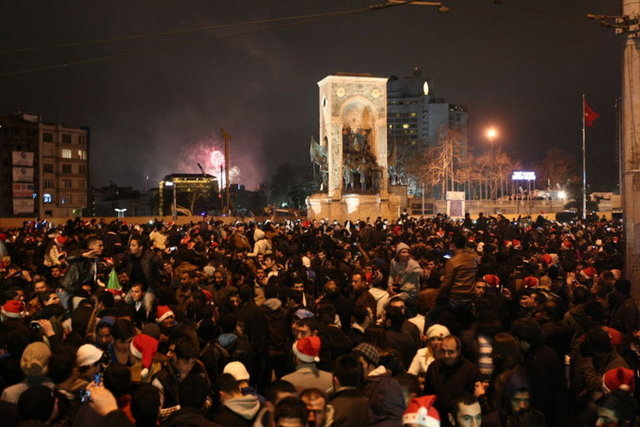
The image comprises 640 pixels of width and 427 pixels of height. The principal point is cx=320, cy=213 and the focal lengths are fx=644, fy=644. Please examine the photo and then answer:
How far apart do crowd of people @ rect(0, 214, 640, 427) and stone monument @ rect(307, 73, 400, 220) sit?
117 ft

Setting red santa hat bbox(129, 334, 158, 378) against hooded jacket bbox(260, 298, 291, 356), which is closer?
red santa hat bbox(129, 334, 158, 378)

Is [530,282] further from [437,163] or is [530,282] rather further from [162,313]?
[437,163]

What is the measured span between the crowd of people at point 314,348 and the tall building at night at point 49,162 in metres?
70.7

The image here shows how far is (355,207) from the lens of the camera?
153ft

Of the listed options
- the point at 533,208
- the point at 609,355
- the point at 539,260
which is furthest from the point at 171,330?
the point at 533,208

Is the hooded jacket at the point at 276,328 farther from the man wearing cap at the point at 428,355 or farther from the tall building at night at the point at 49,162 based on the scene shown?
the tall building at night at the point at 49,162

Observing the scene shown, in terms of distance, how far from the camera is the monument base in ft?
153

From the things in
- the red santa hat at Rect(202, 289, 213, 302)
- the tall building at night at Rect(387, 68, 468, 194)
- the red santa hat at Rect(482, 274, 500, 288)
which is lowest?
the red santa hat at Rect(202, 289, 213, 302)

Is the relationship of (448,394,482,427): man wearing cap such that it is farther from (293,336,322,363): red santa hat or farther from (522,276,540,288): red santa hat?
(522,276,540,288): red santa hat

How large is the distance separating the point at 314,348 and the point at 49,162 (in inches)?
3184

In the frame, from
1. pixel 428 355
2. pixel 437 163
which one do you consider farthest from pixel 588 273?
pixel 437 163

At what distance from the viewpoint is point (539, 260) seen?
1253cm

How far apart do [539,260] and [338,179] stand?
119ft

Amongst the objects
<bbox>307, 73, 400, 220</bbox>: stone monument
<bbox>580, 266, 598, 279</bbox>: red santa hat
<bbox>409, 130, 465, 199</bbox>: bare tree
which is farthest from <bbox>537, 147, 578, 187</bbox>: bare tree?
<bbox>580, 266, 598, 279</bbox>: red santa hat
